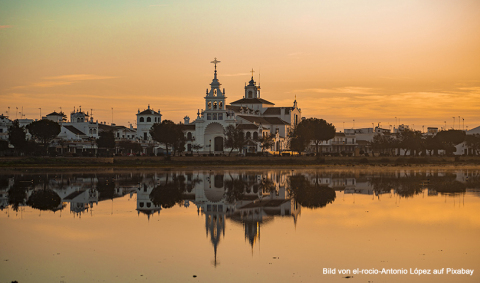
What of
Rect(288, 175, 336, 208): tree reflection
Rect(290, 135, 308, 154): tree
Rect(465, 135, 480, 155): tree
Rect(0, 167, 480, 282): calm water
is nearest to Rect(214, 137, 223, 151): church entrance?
Rect(290, 135, 308, 154): tree

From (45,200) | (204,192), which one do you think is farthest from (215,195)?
(45,200)

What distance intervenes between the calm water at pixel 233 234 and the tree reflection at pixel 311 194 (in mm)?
168

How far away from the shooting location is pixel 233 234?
22281 mm

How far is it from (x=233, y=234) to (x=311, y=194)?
1595cm

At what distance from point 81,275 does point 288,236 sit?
28.0ft

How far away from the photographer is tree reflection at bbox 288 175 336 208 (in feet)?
106

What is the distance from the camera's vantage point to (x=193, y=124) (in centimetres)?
10700

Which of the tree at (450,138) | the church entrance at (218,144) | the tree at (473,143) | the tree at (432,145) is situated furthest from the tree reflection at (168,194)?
the tree at (473,143)

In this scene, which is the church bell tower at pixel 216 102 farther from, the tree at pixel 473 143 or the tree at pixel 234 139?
the tree at pixel 473 143

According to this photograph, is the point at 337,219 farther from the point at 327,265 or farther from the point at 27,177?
the point at 27,177

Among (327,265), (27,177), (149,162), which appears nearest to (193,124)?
(149,162)

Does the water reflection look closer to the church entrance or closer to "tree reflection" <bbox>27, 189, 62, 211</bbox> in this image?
"tree reflection" <bbox>27, 189, 62, 211</bbox>

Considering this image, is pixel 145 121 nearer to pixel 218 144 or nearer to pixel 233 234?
pixel 218 144

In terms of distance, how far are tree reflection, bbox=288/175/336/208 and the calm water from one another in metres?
0.17
